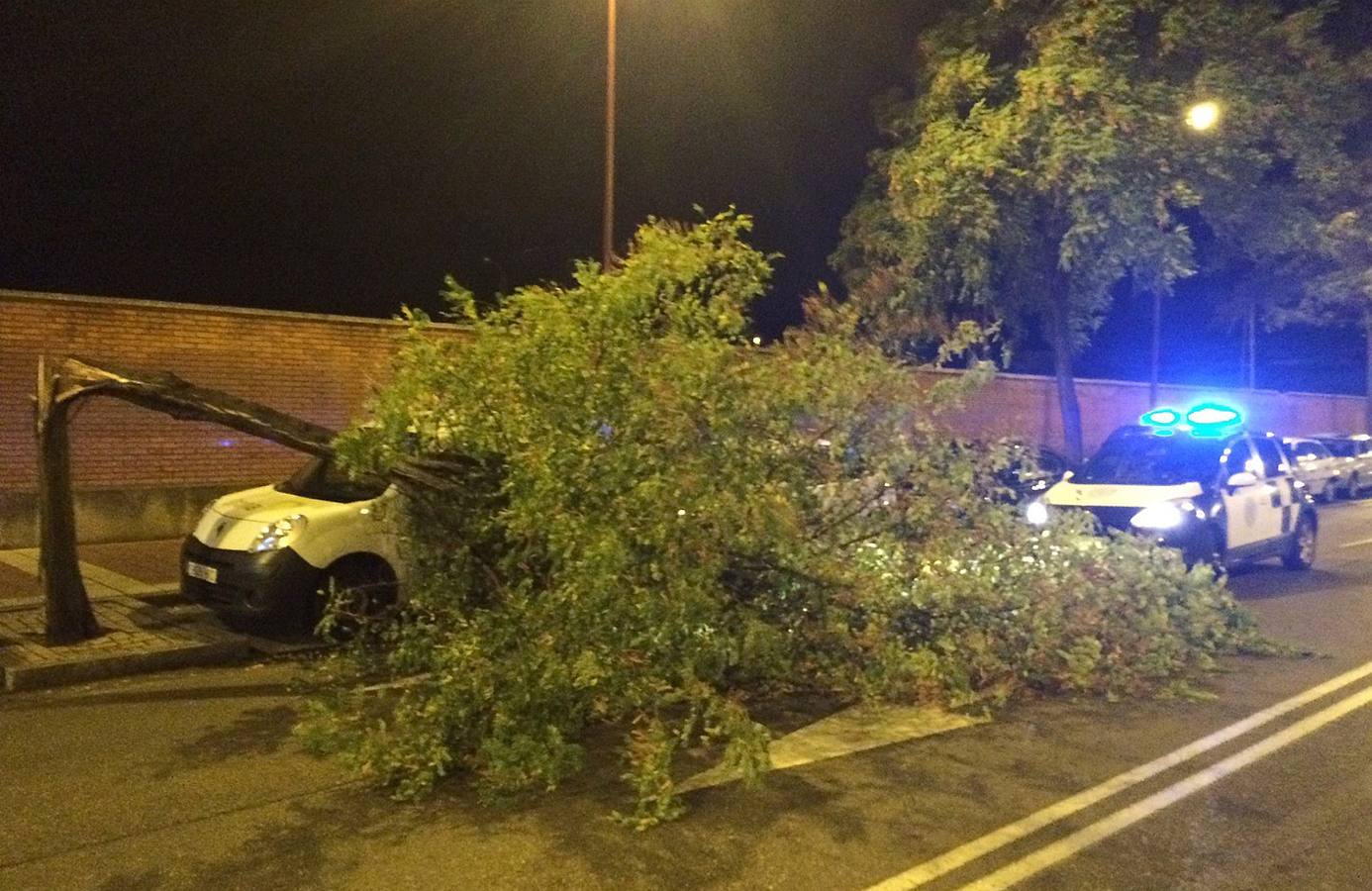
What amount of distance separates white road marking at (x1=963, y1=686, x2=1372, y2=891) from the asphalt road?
17mm

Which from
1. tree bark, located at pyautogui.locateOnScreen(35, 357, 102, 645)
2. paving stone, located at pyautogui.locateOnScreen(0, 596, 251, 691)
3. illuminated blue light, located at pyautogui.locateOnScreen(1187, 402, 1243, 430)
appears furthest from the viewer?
illuminated blue light, located at pyautogui.locateOnScreen(1187, 402, 1243, 430)

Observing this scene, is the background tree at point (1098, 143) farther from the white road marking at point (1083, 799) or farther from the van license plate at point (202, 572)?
the van license plate at point (202, 572)

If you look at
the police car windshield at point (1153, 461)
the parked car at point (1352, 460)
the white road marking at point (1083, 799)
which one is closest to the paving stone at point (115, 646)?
the white road marking at point (1083, 799)

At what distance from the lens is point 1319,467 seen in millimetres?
24750

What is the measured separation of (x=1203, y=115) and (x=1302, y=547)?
6.76 meters

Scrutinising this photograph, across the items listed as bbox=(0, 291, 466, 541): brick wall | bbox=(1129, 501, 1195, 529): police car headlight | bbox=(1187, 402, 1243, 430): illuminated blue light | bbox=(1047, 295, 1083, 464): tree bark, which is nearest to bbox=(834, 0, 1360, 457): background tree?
bbox=(1047, 295, 1083, 464): tree bark

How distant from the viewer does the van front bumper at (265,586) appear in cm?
913

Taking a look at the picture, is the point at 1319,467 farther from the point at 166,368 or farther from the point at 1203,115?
the point at 166,368

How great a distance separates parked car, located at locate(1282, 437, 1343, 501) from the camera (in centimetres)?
2436

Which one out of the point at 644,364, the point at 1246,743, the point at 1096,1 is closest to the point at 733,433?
the point at 644,364

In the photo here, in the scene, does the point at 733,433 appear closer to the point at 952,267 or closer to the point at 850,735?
the point at 850,735

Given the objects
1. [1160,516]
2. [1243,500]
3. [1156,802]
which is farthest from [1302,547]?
[1156,802]

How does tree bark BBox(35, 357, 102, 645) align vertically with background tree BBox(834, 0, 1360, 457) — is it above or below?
below

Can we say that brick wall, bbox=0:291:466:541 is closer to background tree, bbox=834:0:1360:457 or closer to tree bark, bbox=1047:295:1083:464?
background tree, bbox=834:0:1360:457
